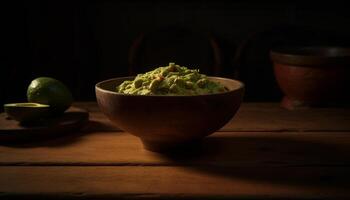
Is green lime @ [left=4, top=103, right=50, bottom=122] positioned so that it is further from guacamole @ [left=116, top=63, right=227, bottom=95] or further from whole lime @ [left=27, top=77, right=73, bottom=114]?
guacamole @ [left=116, top=63, right=227, bottom=95]

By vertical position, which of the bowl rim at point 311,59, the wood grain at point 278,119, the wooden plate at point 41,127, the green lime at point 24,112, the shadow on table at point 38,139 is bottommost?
the wood grain at point 278,119

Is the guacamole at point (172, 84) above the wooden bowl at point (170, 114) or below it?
above

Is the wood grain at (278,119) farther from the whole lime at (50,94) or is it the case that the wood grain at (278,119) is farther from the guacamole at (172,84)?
the guacamole at (172,84)

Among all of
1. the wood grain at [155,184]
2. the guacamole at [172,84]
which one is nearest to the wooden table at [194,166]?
the wood grain at [155,184]

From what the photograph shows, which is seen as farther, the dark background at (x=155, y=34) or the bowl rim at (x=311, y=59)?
the dark background at (x=155, y=34)

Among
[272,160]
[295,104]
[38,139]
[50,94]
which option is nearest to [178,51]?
[295,104]

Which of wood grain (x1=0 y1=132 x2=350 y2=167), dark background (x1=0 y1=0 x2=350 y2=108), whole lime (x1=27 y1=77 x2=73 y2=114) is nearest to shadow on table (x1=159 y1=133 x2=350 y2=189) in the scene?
wood grain (x1=0 y1=132 x2=350 y2=167)

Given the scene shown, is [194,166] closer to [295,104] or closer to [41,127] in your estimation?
[41,127]

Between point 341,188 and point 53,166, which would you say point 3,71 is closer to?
point 53,166
